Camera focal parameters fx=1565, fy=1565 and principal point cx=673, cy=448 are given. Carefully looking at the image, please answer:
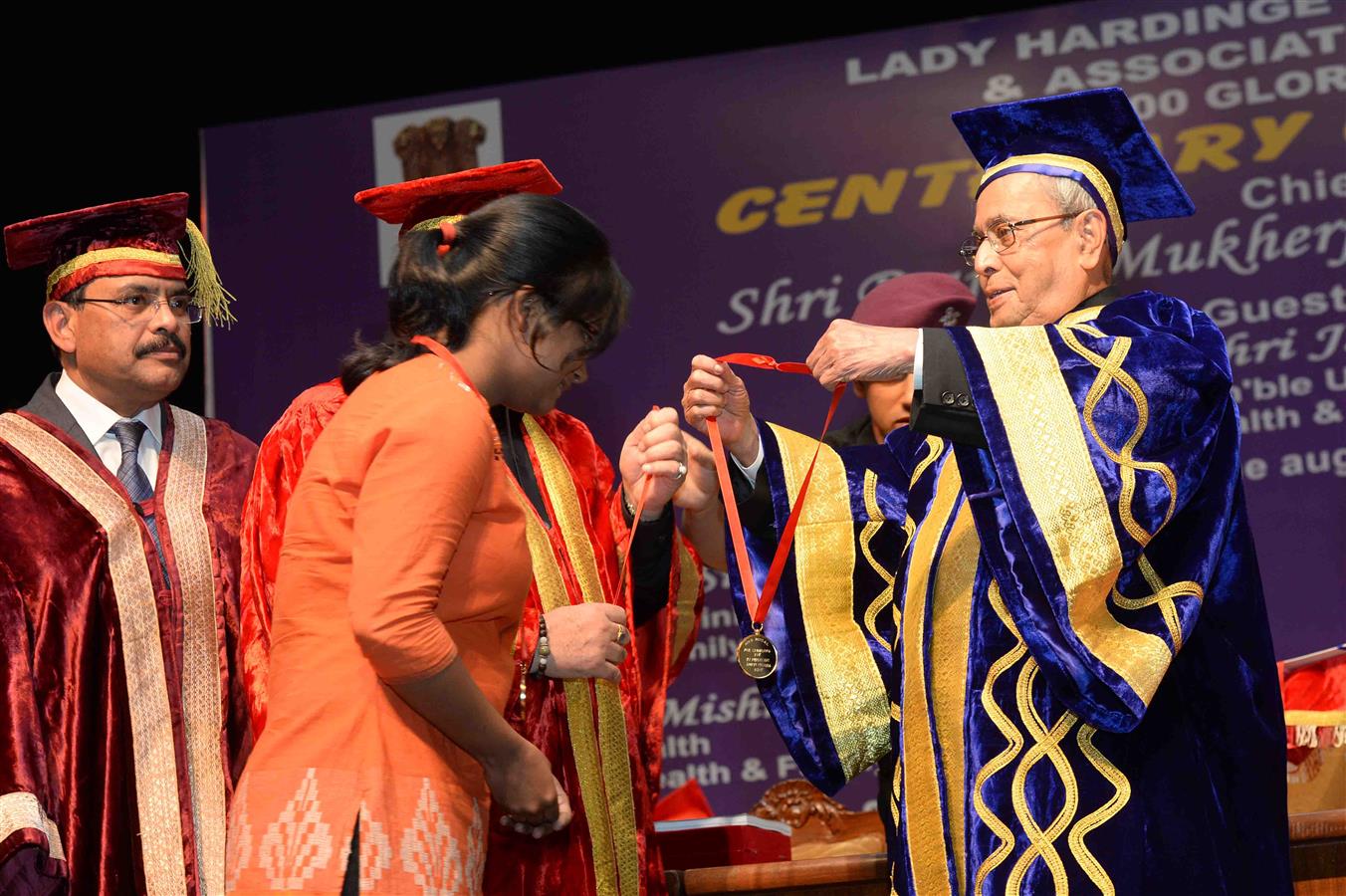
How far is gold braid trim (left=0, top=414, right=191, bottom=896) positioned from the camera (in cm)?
274

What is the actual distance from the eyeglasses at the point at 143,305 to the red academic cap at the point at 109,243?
0.04 metres

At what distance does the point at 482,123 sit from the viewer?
16.2 feet

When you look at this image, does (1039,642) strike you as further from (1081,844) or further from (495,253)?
(495,253)

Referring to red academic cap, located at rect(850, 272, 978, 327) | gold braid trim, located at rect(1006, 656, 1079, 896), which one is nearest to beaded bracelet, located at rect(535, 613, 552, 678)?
gold braid trim, located at rect(1006, 656, 1079, 896)

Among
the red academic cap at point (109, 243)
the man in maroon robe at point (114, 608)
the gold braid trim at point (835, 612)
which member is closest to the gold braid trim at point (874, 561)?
the gold braid trim at point (835, 612)

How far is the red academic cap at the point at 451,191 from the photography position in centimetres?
268

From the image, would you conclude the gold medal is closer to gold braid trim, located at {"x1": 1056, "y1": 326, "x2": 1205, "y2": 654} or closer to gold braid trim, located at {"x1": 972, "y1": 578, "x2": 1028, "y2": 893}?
gold braid trim, located at {"x1": 972, "y1": 578, "x2": 1028, "y2": 893}

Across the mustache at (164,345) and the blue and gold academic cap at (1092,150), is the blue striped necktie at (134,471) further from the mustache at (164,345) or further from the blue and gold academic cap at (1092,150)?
the blue and gold academic cap at (1092,150)

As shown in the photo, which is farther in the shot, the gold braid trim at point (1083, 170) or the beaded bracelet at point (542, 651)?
the gold braid trim at point (1083, 170)

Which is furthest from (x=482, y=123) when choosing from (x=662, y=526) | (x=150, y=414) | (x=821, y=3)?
(x=662, y=526)

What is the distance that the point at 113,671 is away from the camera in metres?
2.77

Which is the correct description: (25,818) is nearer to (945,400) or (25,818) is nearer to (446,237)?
(446,237)

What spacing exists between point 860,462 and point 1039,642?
0.69 meters

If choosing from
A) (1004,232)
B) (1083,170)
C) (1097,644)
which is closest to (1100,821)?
(1097,644)
